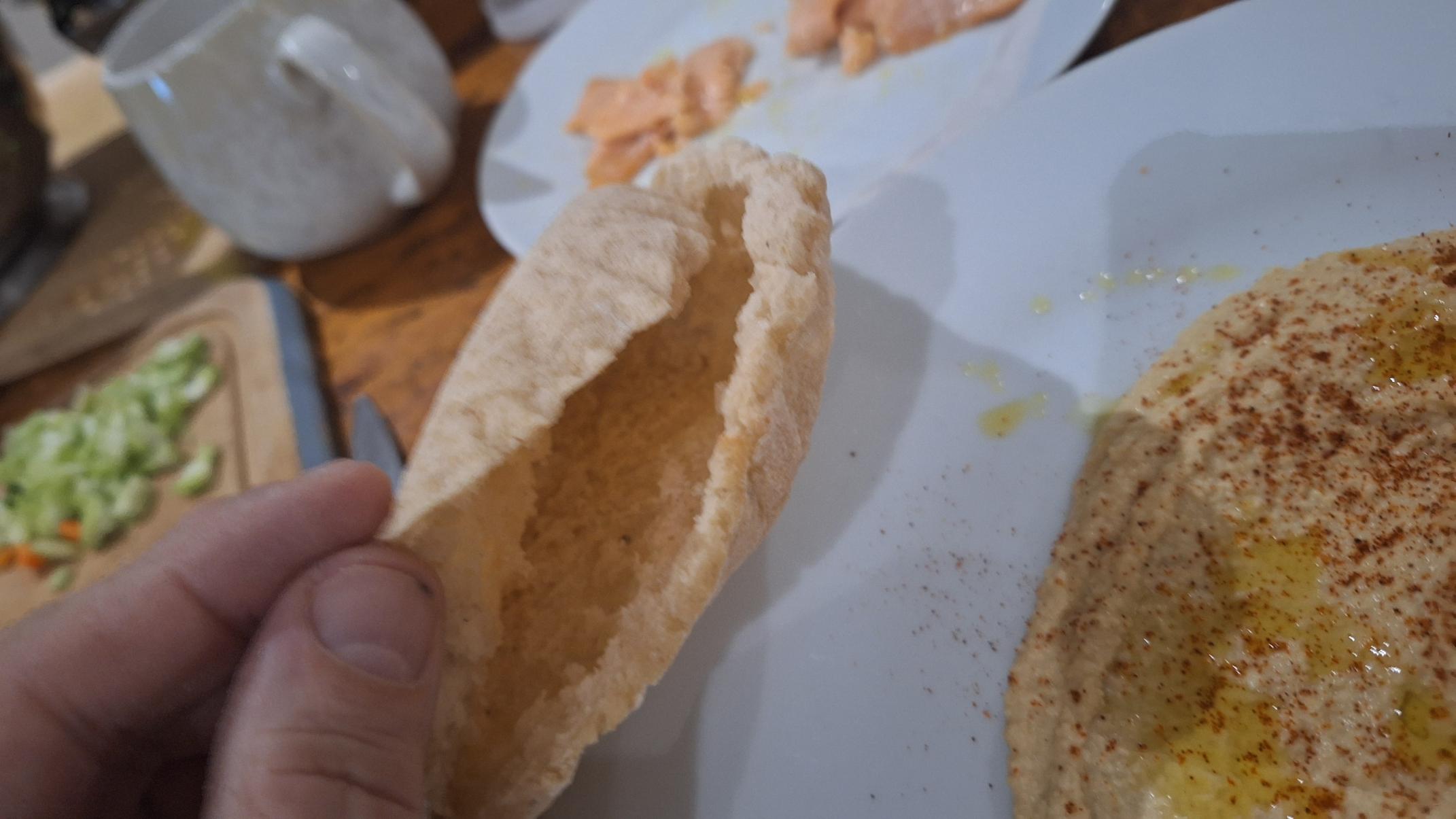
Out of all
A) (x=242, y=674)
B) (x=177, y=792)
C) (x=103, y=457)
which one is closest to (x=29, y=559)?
(x=103, y=457)

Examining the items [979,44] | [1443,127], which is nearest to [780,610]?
[1443,127]

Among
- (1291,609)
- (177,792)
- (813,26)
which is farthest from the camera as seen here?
(813,26)

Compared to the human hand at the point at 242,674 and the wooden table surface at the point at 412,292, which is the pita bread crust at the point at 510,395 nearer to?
the human hand at the point at 242,674

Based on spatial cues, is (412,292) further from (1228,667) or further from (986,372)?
(1228,667)

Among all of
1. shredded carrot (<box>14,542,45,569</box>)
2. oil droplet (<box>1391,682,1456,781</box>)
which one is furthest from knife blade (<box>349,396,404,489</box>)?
oil droplet (<box>1391,682,1456,781</box>)

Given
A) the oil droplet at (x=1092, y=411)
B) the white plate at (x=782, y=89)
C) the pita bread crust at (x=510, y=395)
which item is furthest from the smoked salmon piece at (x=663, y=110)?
the oil droplet at (x=1092, y=411)

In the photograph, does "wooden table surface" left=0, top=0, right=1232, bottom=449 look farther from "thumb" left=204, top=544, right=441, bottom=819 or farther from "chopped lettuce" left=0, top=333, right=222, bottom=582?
"thumb" left=204, top=544, right=441, bottom=819
